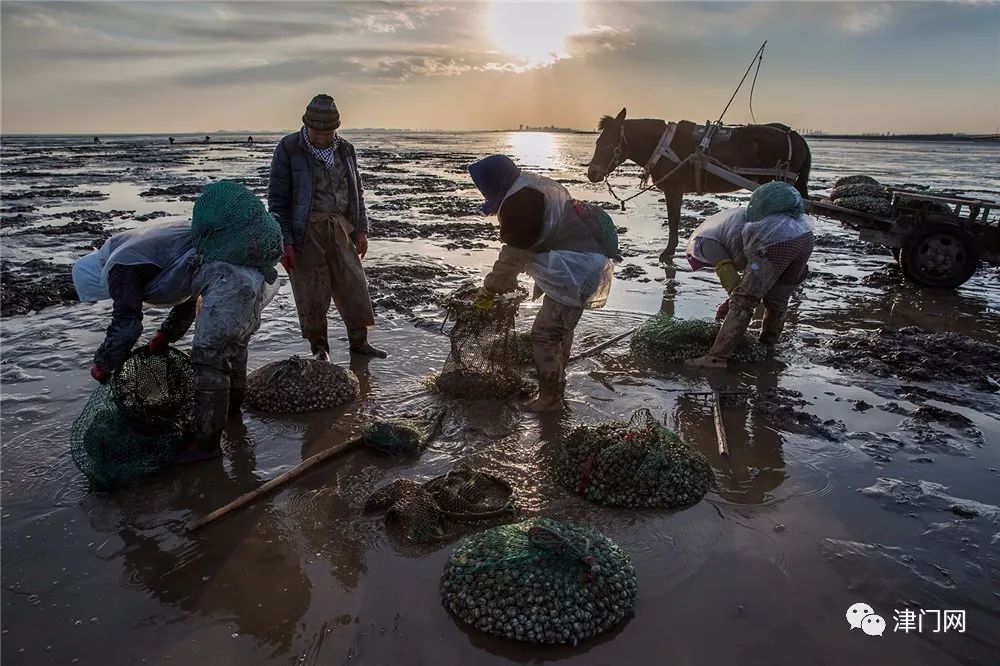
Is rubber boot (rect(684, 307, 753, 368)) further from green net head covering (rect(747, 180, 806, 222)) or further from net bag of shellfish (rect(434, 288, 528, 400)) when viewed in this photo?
net bag of shellfish (rect(434, 288, 528, 400))

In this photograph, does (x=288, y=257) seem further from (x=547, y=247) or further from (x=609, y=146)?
(x=609, y=146)

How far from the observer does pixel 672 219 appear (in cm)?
1023

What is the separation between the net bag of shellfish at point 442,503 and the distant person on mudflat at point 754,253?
3020 mm

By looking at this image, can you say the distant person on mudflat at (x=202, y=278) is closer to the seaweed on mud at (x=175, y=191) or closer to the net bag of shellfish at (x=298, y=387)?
the net bag of shellfish at (x=298, y=387)

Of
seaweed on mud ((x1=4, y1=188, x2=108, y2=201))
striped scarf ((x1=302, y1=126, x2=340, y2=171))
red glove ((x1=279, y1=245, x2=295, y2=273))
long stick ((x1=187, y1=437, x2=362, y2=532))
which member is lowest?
long stick ((x1=187, y1=437, x2=362, y2=532))

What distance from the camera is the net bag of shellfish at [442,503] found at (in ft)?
11.3

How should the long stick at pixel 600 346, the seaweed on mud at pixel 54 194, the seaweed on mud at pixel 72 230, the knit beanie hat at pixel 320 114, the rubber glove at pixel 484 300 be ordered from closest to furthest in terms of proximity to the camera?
the rubber glove at pixel 484 300
the knit beanie hat at pixel 320 114
the long stick at pixel 600 346
the seaweed on mud at pixel 72 230
the seaweed on mud at pixel 54 194

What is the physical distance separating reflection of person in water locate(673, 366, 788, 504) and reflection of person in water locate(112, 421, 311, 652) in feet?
8.84

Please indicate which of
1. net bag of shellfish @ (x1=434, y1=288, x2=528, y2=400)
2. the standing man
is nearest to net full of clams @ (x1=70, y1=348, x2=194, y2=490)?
the standing man

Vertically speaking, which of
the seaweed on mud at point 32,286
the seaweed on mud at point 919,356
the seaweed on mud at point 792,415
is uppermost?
the seaweed on mud at point 32,286

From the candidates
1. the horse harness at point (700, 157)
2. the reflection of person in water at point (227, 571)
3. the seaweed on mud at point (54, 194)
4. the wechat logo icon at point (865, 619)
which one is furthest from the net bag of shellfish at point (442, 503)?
the seaweed on mud at point (54, 194)

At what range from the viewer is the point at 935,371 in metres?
5.77

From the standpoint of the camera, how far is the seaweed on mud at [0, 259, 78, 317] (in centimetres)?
741

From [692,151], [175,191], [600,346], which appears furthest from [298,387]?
[175,191]
